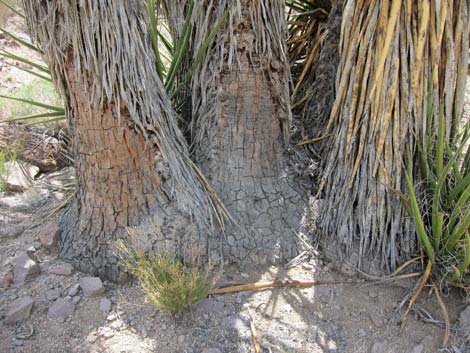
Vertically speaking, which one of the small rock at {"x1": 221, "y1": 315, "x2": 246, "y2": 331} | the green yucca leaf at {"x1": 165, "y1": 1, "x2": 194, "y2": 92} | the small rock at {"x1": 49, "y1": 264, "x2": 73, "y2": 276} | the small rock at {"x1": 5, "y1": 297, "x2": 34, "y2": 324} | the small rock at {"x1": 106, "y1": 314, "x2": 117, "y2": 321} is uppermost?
the green yucca leaf at {"x1": 165, "y1": 1, "x2": 194, "y2": 92}

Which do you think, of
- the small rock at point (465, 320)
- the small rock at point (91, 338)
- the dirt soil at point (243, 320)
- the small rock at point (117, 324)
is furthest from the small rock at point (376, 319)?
the small rock at point (91, 338)

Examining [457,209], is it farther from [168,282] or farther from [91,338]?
[91,338]

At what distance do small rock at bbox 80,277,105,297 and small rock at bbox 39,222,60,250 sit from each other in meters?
0.39

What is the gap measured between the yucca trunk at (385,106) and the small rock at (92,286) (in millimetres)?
1278

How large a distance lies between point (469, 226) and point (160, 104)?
5.61 ft

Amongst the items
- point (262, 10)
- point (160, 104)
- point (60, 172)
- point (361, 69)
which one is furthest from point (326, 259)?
point (60, 172)

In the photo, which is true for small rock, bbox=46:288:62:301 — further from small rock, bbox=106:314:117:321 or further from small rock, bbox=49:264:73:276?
small rock, bbox=106:314:117:321

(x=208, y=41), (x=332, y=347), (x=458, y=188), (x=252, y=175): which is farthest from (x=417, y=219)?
(x=208, y=41)

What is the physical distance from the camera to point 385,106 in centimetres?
234

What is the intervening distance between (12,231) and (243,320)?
5.37 feet

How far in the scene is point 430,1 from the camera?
7.33 ft

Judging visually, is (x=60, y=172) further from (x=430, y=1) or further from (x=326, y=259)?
(x=430, y=1)

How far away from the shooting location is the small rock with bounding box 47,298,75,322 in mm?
2242

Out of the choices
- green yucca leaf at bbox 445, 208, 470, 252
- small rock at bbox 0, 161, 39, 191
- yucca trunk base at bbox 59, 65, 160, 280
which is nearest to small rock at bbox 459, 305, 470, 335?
green yucca leaf at bbox 445, 208, 470, 252
